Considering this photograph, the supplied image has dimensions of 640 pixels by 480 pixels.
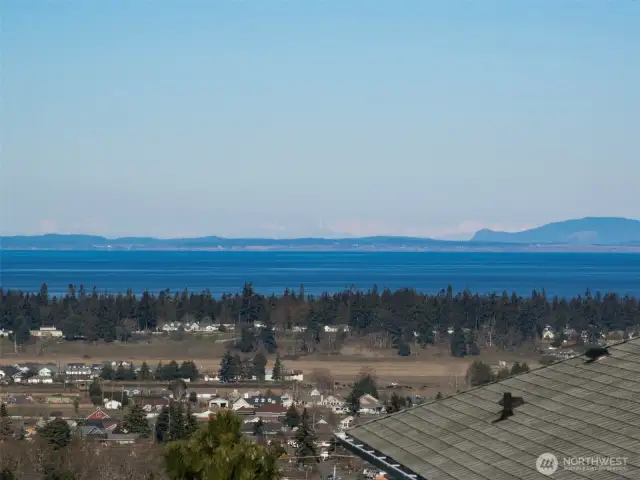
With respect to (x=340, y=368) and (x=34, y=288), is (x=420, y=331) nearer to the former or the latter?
(x=340, y=368)

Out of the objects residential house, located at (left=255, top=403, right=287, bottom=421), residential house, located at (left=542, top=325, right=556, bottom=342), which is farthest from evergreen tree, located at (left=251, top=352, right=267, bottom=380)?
residential house, located at (left=542, top=325, right=556, bottom=342)

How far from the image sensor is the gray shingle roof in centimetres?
959

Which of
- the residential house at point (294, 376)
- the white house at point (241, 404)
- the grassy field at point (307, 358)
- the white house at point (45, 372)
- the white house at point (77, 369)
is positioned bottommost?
the grassy field at point (307, 358)

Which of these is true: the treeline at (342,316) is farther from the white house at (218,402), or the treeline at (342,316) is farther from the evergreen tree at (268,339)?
the white house at (218,402)

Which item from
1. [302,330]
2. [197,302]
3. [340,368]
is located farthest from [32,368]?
[197,302]

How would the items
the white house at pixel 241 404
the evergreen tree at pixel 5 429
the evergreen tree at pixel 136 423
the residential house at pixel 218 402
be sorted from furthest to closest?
the residential house at pixel 218 402 → the white house at pixel 241 404 → the evergreen tree at pixel 136 423 → the evergreen tree at pixel 5 429

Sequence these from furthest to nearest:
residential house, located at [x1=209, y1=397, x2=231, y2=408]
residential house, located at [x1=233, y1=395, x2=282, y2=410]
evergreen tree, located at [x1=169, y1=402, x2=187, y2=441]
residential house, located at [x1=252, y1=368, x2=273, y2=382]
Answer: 1. residential house, located at [x1=252, y1=368, x2=273, y2=382]
2. residential house, located at [x1=209, y1=397, x2=231, y2=408]
3. residential house, located at [x1=233, y1=395, x2=282, y2=410]
4. evergreen tree, located at [x1=169, y1=402, x2=187, y2=441]

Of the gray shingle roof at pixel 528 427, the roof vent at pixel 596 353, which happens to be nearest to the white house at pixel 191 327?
the gray shingle roof at pixel 528 427

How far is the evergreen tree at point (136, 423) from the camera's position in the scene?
49.5 meters

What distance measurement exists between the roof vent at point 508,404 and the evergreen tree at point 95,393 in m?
53.9

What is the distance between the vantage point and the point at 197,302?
125250mm

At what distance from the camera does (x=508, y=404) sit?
11219 millimetres

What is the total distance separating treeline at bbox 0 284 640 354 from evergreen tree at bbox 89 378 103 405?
3432cm

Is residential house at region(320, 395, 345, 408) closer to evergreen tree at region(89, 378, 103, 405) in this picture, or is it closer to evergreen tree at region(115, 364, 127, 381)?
evergreen tree at region(89, 378, 103, 405)
